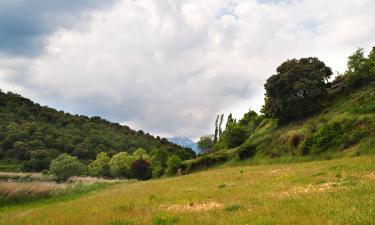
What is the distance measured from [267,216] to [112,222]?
17.6 ft

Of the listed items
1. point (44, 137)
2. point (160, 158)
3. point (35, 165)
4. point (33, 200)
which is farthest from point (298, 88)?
point (44, 137)

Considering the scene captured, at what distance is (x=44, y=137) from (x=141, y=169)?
188ft

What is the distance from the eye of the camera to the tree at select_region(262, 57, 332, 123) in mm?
67062

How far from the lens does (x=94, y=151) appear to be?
163250 mm

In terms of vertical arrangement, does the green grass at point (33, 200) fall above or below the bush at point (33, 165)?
below

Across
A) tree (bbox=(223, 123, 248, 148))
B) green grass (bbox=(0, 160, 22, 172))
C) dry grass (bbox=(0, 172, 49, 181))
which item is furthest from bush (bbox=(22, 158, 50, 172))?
tree (bbox=(223, 123, 248, 148))

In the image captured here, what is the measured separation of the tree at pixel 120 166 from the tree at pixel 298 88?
57.4m

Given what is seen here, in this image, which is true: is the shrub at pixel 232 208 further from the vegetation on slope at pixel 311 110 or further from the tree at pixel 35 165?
the tree at pixel 35 165

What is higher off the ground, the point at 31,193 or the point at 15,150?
the point at 15,150

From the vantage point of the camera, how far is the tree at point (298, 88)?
67.1 metres

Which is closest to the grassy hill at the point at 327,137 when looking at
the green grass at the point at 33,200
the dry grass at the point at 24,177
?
the dry grass at the point at 24,177

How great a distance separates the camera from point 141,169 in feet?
346

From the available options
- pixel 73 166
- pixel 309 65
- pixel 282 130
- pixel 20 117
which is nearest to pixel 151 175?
pixel 73 166

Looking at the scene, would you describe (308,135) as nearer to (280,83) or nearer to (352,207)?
(280,83)
